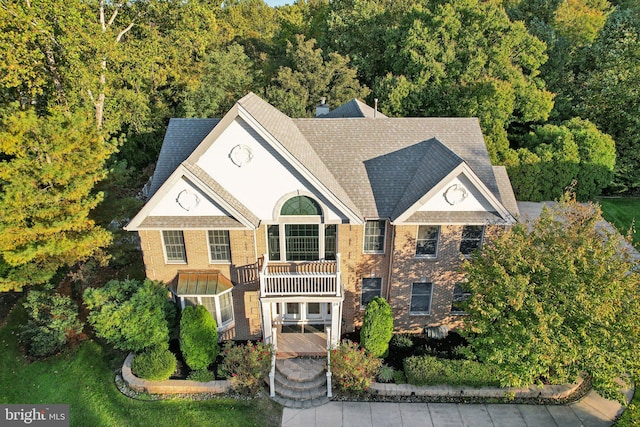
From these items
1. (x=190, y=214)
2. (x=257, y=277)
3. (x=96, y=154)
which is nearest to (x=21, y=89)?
(x=96, y=154)

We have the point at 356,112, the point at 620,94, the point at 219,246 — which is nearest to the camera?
the point at 219,246

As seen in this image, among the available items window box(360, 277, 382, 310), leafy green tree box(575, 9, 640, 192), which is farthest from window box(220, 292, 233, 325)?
leafy green tree box(575, 9, 640, 192)

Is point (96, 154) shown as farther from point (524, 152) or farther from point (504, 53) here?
point (504, 53)

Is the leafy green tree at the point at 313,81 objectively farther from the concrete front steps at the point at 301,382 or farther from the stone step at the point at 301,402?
the stone step at the point at 301,402

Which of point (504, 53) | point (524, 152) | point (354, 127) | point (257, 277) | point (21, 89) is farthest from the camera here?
point (504, 53)

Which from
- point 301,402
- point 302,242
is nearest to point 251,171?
point 302,242

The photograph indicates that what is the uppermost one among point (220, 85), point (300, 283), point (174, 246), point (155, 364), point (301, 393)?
point (220, 85)

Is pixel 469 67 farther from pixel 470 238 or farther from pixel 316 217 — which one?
pixel 316 217
